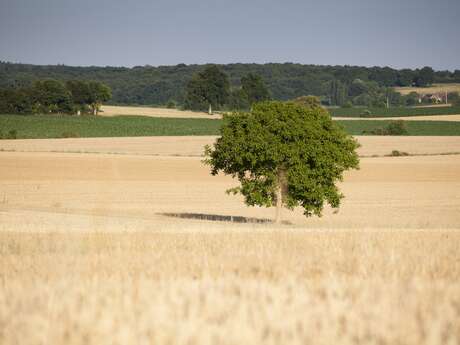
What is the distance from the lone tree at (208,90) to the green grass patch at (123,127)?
35.2 metres

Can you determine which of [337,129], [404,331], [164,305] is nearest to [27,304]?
[164,305]

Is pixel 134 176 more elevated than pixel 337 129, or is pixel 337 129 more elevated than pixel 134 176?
pixel 337 129

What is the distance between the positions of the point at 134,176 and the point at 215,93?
340 ft

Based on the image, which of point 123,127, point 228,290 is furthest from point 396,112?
point 228,290

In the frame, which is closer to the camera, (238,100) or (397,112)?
(397,112)

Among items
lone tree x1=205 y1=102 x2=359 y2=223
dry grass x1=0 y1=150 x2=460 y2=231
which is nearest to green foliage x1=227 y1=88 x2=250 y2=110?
dry grass x1=0 y1=150 x2=460 y2=231

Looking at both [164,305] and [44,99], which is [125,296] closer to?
[164,305]

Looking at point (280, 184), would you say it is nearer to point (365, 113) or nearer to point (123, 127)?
point (123, 127)

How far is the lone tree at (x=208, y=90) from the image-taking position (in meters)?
167

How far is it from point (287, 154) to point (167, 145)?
58452 mm

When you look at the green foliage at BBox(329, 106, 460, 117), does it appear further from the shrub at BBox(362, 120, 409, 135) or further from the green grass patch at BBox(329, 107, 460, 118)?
the shrub at BBox(362, 120, 409, 135)

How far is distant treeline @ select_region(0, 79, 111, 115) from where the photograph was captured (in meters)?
136

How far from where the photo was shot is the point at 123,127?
385 feet

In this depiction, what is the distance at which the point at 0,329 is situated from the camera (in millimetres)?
6535
